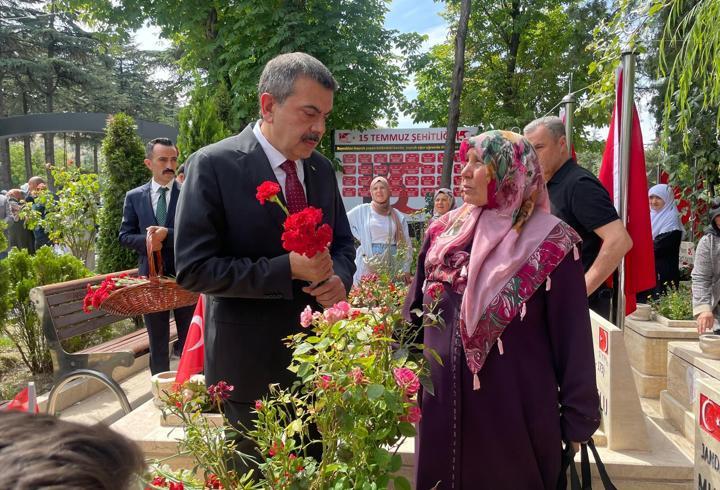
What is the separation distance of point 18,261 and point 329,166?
4913 millimetres

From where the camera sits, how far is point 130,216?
4.62m

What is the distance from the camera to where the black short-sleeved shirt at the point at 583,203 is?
2.92 m

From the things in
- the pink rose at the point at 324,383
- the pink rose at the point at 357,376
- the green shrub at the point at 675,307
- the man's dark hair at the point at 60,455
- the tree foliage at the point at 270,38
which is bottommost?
the green shrub at the point at 675,307

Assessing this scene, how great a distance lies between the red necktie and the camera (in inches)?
78.0

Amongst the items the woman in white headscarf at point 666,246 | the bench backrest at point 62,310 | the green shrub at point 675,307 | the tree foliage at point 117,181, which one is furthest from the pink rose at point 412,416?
the woman in white headscarf at point 666,246

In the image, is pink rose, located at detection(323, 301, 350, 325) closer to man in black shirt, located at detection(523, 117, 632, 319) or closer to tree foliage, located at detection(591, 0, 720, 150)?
man in black shirt, located at detection(523, 117, 632, 319)

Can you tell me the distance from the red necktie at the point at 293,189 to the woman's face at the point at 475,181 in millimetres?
580

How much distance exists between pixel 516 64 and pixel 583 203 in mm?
17420

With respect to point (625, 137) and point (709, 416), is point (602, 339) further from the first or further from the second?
point (625, 137)

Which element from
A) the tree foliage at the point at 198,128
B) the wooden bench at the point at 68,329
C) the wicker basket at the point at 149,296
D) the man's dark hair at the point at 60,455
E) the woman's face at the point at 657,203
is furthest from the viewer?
the tree foliage at the point at 198,128

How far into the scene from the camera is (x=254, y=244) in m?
1.89

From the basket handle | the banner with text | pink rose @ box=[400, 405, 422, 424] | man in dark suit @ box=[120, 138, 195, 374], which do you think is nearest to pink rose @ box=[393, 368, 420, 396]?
pink rose @ box=[400, 405, 422, 424]

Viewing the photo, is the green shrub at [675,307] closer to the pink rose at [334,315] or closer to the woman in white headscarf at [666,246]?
the woman in white headscarf at [666,246]

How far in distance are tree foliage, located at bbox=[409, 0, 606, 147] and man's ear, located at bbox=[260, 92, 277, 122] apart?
585 inches
